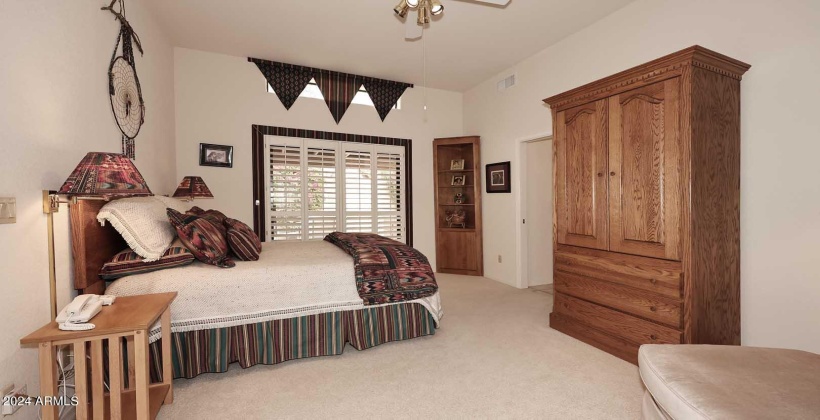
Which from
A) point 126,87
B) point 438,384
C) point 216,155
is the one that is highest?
point 126,87

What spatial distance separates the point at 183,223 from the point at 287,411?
4.47 feet

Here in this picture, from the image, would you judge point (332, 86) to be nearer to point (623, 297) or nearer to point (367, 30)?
point (367, 30)

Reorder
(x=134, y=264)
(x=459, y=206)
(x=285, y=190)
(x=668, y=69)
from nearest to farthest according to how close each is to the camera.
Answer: (x=134, y=264) < (x=668, y=69) < (x=285, y=190) < (x=459, y=206)

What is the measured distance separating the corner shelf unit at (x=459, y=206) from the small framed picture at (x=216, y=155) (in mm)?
2895

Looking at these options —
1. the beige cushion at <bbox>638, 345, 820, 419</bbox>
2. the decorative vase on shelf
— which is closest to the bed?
the beige cushion at <bbox>638, 345, 820, 419</bbox>

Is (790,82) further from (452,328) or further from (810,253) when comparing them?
(452,328)

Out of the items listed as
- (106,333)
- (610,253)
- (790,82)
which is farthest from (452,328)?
(790,82)

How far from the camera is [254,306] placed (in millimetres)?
2303

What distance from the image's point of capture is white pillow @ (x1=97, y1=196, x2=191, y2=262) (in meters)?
2.04

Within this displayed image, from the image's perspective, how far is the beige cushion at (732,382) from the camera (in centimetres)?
108

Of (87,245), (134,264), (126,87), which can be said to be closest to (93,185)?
(87,245)

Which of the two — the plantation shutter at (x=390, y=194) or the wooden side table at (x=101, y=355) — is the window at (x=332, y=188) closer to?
the plantation shutter at (x=390, y=194)

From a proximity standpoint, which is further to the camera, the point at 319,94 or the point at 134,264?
the point at 319,94

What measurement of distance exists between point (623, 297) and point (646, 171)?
914 mm
